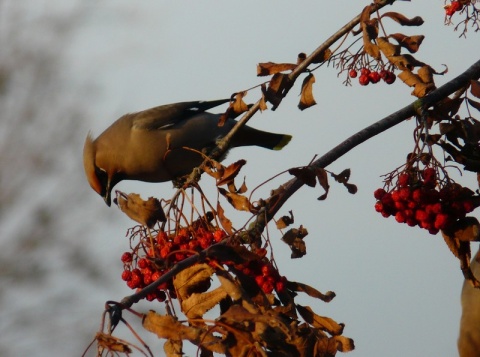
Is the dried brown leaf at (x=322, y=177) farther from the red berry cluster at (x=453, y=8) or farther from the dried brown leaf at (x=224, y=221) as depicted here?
the red berry cluster at (x=453, y=8)

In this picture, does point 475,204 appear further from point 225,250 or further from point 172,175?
point 172,175

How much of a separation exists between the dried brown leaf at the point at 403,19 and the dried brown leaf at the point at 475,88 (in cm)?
20

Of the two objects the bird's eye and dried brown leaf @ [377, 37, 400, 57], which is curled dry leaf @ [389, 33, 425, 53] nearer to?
dried brown leaf @ [377, 37, 400, 57]

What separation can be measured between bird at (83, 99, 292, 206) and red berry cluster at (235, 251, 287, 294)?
204 centimetres

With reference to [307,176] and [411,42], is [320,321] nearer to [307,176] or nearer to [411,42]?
[307,176]

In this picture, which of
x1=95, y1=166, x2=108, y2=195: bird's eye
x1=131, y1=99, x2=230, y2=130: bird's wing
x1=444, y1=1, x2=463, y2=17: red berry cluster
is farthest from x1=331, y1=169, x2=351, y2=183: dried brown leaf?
x1=95, y1=166, x2=108, y2=195: bird's eye

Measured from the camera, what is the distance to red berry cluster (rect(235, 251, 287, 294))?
2.33 meters

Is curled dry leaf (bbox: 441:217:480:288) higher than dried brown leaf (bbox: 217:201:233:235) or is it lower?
lower

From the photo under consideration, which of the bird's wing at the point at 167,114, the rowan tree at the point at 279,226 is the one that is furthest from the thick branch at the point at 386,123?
the bird's wing at the point at 167,114

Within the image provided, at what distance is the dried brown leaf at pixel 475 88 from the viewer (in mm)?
2654

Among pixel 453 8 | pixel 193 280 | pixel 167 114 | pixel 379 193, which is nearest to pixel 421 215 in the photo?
Result: pixel 379 193

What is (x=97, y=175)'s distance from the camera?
16.0 feet

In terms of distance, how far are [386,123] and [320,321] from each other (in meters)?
0.59

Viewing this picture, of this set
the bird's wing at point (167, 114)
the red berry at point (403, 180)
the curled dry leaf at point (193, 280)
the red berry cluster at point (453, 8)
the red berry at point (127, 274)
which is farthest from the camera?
the bird's wing at point (167, 114)
